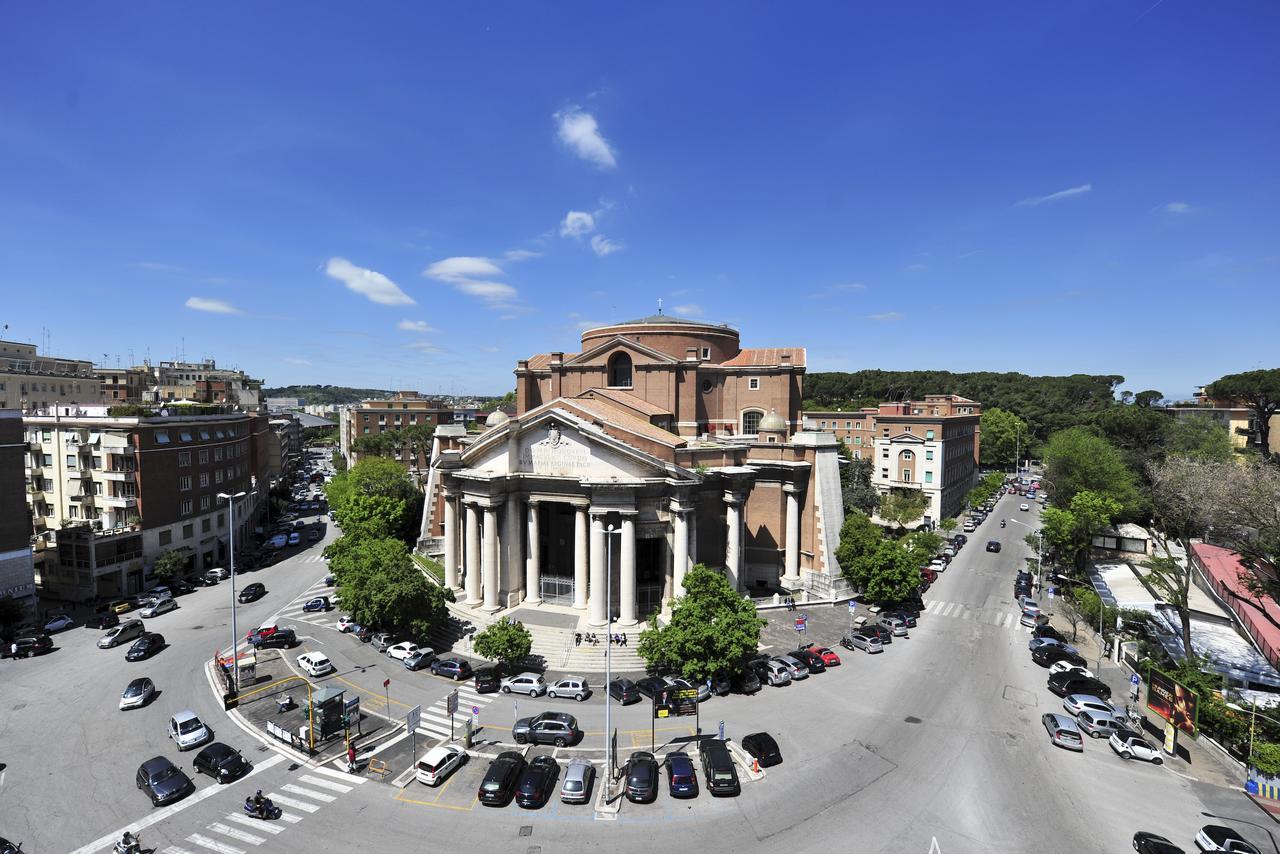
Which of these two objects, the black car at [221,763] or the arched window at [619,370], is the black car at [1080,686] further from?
the black car at [221,763]

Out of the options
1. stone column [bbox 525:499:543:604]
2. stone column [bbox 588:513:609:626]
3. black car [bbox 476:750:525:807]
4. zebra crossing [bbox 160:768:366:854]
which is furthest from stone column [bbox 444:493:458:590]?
black car [bbox 476:750:525:807]

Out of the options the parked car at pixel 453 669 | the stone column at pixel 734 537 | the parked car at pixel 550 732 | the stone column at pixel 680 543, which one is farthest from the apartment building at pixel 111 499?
the stone column at pixel 734 537

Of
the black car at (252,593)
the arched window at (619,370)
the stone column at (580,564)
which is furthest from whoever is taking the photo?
the arched window at (619,370)

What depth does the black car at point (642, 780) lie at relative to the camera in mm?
22469

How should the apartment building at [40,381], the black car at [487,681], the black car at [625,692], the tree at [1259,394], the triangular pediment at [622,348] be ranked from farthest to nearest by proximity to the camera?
the tree at [1259,394]
the apartment building at [40,381]
the triangular pediment at [622,348]
the black car at [487,681]
the black car at [625,692]

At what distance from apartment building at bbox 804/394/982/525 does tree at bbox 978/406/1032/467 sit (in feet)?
91.6

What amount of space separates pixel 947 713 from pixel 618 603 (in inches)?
853

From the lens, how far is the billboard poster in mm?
26625

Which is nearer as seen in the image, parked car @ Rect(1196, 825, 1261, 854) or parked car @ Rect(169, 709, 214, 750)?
parked car @ Rect(1196, 825, 1261, 854)

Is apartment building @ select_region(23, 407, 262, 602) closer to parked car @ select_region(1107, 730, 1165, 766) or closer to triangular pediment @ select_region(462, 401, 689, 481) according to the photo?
triangular pediment @ select_region(462, 401, 689, 481)

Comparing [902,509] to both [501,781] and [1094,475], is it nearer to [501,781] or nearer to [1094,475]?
[1094,475]

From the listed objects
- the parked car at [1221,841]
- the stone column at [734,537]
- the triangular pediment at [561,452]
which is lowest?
the parked car at [1221,841]

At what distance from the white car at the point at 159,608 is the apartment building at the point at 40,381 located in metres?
26.5

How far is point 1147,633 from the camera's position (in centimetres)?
3797
